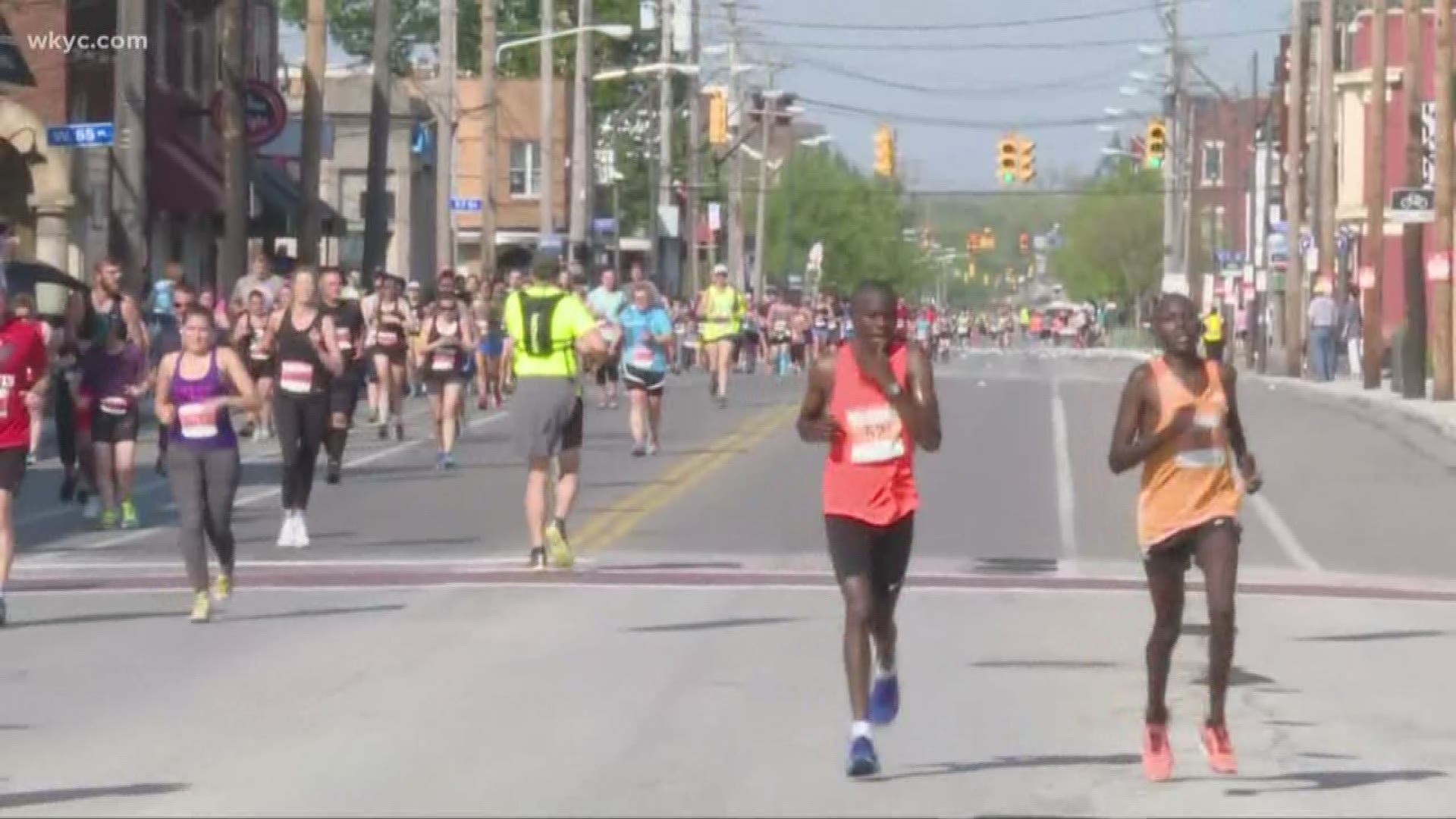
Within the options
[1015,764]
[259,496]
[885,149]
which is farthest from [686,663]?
[885,149]

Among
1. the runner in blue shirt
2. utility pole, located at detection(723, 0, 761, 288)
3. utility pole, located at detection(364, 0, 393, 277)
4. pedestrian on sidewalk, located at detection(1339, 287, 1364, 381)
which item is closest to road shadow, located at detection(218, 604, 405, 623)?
the runner in blue shirt

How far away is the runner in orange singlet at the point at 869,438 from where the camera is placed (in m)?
11.9

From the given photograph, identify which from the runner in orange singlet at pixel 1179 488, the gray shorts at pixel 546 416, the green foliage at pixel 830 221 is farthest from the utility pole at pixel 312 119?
the green foliage at pixel 830 221

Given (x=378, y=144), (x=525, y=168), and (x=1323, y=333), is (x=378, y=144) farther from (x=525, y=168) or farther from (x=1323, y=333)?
(x=525, y=168)

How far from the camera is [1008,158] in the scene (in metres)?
78.8

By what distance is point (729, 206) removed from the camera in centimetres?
11181

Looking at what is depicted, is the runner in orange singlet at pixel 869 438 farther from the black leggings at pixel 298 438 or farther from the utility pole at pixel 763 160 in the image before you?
the utility pole at pixel 763 160

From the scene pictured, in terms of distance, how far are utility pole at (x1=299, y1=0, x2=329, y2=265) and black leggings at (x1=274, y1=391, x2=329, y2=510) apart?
2311 centimetres

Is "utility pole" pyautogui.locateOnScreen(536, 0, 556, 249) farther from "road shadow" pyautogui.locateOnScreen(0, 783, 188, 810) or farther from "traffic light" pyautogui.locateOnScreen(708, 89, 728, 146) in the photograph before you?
"road shadow" pyautogui.locateOnScreen(0, 783, 188, 810)

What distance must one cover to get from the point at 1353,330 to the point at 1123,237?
94184mm

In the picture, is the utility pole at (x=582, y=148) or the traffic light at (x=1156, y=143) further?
the traffic light at (x=1156, y=143)

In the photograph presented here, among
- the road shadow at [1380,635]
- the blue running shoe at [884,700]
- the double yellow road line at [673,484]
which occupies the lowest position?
the road shadow at [1380,635]

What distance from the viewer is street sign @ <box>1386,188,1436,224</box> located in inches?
1823

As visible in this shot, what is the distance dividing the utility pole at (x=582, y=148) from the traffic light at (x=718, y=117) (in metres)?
22.8
